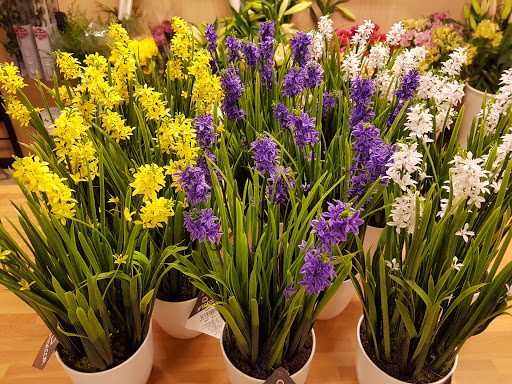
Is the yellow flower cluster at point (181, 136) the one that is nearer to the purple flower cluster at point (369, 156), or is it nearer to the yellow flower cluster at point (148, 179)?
the yellow flower cluster at point (148, 179)

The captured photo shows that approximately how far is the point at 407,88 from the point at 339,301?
19.3 inches

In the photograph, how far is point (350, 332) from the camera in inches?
35.4

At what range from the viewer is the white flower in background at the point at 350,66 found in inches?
42.0

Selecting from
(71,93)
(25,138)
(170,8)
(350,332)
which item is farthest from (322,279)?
(25,138)

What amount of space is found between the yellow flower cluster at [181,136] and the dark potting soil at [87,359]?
0.34m

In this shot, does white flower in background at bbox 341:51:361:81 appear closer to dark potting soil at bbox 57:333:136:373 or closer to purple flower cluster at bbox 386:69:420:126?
purple flower cluster at bbox 386:69:420:126

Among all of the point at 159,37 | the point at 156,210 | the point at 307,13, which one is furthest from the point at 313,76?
the point at 307,13

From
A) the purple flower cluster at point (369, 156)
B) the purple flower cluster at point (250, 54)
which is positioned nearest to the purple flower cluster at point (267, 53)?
the purple flower cluster at point (250, 54)

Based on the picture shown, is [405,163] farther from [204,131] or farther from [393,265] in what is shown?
[204,131]

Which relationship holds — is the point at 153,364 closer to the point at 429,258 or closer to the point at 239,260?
the point at 239,260

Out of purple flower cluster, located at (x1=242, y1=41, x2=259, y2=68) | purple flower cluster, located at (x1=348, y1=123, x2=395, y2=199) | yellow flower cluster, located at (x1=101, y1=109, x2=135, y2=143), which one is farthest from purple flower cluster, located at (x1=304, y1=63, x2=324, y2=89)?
yellow flower cluster, located at (x1=101, y1=109, x2=135, y2=143)

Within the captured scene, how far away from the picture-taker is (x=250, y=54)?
3.61 feet

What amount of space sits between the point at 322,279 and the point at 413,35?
172 cm

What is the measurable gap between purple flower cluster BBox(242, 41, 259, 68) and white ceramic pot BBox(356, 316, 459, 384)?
699 millimetres
